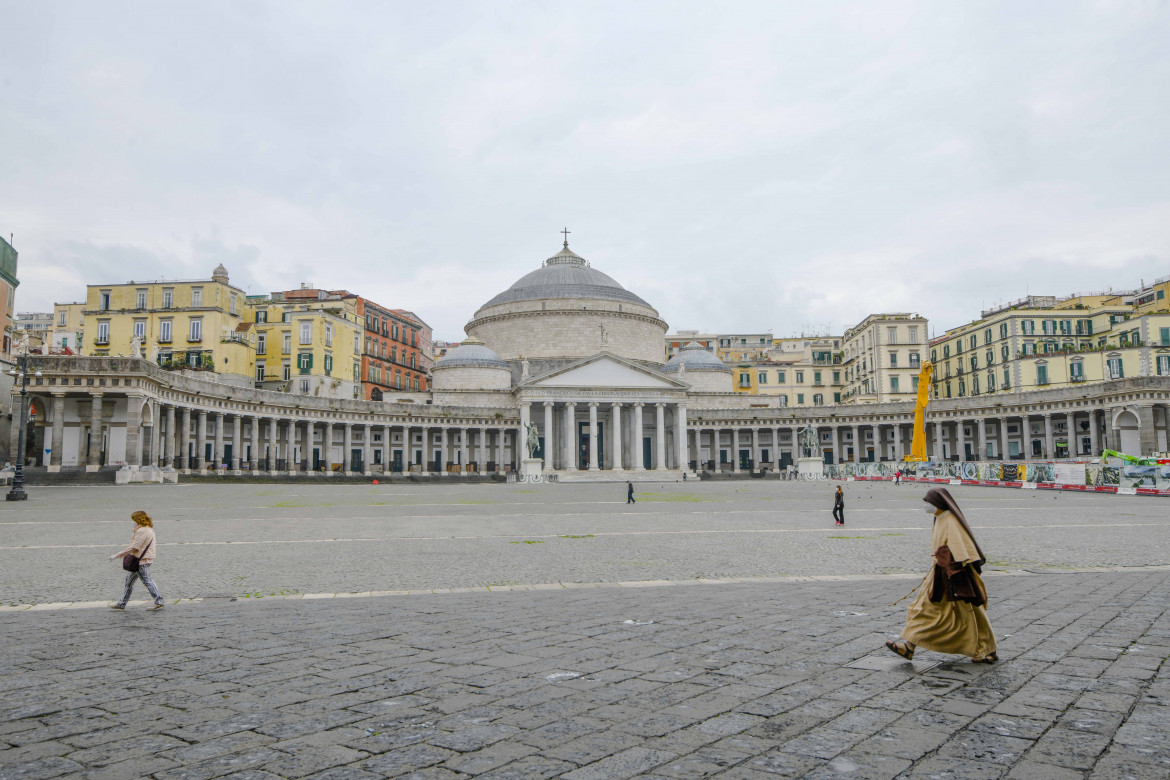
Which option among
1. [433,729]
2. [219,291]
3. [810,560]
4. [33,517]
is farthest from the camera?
[219,291]

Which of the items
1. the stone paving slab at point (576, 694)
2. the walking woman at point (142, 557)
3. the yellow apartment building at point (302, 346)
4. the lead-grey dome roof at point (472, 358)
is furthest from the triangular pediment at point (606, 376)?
the stone paving slab at point (576, 694)

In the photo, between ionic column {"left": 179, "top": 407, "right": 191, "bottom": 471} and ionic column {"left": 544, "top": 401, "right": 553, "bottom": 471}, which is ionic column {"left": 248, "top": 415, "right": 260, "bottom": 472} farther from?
ionic column {"left": 544, "top": 401, "right": 553, "bottom": 471}

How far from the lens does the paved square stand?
4816 millimetres

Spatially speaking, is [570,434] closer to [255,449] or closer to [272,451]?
[272,451]

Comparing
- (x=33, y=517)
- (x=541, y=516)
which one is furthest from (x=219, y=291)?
(x=541, y=516)

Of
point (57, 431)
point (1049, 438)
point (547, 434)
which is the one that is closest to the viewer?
point (57, 431)

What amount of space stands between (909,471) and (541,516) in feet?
135

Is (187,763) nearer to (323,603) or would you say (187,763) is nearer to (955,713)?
(955,713)

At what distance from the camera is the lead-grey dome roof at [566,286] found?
88.9m

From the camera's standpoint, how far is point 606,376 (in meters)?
74.2

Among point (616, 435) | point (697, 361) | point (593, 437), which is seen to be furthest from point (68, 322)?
point (697, 361)

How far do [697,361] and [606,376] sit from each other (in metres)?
20.4

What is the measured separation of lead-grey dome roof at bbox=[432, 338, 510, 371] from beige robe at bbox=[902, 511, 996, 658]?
254ft

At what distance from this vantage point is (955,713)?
5.58m
